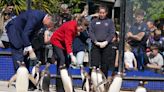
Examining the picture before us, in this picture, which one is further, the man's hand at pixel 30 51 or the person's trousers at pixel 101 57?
the person's trousers at pixel 101 57

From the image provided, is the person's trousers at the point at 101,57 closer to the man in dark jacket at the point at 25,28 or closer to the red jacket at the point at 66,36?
the red jacket at the point at 66,36

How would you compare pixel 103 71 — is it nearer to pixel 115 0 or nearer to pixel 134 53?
pixel 134 53

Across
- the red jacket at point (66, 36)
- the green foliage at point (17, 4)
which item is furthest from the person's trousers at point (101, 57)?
the green foliage at point (17, 4)

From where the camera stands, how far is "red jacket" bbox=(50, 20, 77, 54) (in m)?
11.1

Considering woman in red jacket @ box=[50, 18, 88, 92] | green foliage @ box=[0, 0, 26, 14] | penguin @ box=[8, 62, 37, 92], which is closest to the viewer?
penguin @ box=[8, 62, 37, 92]

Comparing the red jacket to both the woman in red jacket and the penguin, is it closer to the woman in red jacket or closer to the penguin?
the woman in red jacket

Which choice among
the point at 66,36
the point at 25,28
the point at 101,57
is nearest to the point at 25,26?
the point at 25,28

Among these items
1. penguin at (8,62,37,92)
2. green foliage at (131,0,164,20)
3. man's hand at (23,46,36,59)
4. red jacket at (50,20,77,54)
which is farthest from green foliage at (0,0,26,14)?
penguin at (8,62,37,92)

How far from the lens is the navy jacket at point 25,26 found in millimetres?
10992

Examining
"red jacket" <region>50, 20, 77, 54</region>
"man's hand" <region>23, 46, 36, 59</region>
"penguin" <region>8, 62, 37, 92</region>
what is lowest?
"penguin" <region>8, 62, 37, 92</region>

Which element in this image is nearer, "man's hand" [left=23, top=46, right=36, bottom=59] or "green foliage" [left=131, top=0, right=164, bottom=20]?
"man's hand" [left=23, top=46, right=36, bottom=59]

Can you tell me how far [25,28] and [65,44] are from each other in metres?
0.84

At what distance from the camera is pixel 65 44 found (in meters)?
11.3

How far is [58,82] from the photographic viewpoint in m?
11.4
